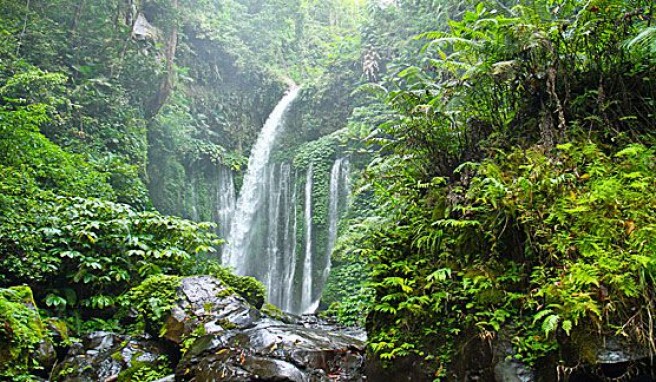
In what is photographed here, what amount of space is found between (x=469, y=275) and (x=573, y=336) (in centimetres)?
90

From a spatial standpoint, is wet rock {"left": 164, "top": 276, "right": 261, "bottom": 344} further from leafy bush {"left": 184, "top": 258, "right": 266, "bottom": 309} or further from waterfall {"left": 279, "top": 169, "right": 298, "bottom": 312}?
waterfall {"left": 279, "top": 169, "right": 298, "bottom": 312}

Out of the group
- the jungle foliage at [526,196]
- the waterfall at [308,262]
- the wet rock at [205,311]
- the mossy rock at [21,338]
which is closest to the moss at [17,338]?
the mossy rock at [21,338]

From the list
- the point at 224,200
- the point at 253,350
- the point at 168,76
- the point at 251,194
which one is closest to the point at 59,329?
the point at 253,350

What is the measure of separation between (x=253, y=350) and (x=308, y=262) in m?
11.2

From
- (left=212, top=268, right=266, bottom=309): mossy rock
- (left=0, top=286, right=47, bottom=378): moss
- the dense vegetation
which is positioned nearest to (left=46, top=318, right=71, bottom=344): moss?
the dense vegetation

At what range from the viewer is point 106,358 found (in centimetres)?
561

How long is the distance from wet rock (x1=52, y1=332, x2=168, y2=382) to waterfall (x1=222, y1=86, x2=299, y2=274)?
1059 cm

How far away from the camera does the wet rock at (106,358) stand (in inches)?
210

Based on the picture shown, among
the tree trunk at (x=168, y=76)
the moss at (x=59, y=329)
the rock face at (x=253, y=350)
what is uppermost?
the tree trunk at (x=168, y=76)

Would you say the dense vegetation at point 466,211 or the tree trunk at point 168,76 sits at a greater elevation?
the tree trunk at point 168,76

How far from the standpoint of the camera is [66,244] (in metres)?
7.24

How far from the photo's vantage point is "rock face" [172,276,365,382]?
4422 millimetres

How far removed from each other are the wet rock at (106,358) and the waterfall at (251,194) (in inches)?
417

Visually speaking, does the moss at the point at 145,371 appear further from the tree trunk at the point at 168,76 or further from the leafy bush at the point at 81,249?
the tree trunk at the point at 168,76
